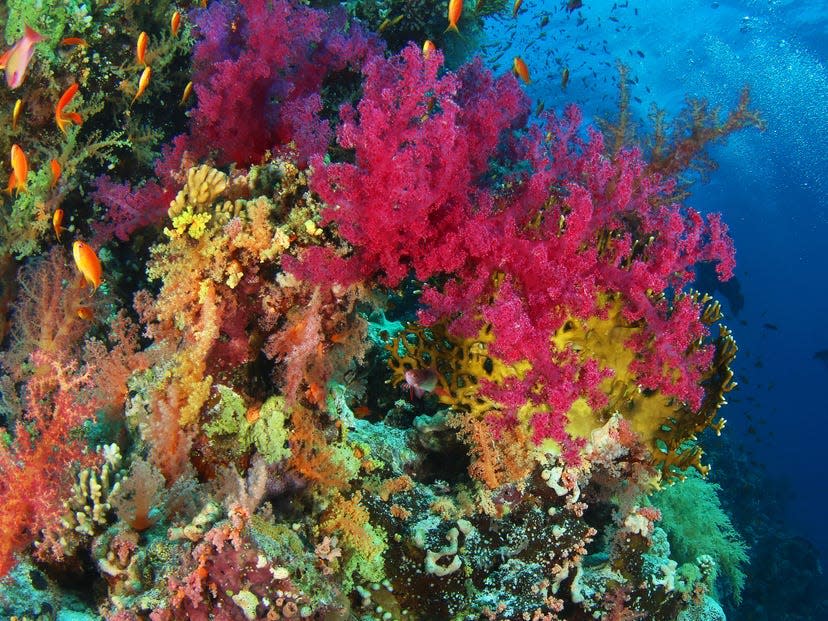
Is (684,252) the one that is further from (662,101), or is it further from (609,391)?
(662,101)

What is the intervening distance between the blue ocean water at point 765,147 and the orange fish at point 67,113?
29.2 metres

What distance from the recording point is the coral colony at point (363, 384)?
2.63m

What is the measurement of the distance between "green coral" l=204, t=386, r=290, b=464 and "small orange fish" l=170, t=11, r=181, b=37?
4248mm

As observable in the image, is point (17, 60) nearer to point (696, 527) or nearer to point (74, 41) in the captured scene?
point (74, 41)

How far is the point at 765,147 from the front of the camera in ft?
150

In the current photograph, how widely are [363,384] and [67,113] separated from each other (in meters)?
3.88

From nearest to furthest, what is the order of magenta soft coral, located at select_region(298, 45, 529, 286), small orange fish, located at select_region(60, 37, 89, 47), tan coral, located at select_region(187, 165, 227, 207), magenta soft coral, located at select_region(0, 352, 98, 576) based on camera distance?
magenta soft coral, located at select_region(0, 352, 98, 576) → magenta soft coral, located at select_region(298, 45, 529, 286) → tan coral, located at select_region(187, 165, 227, 207) → small orange fish, located at select_region(60, 37, 89, 47)

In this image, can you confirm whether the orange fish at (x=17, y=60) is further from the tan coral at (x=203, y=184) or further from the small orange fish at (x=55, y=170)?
the tan coral at (x=203, y=184)

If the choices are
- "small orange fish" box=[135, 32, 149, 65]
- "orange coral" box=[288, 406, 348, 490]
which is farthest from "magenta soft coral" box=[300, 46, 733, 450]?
"small orange fish" box=[135, 32, 149, 65]

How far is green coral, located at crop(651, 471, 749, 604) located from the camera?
17.9 feet

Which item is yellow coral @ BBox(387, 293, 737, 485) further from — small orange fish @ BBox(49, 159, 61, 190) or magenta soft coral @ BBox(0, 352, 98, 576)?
small orange fish @ BBox(49, 159, 61, 190)

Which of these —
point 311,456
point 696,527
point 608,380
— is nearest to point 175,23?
point 311,456

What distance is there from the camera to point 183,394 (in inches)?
115

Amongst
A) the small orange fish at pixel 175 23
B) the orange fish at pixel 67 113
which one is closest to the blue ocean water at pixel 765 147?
the small orange fish at pixel 175 23
